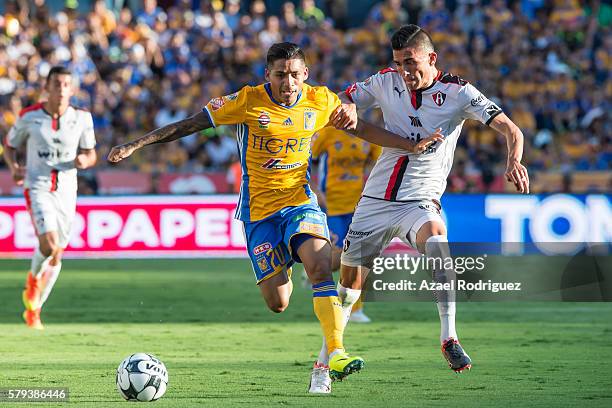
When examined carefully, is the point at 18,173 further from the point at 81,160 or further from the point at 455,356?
the point at 455,356

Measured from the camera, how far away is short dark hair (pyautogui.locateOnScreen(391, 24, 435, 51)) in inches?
327

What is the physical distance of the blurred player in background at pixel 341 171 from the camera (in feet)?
41.8

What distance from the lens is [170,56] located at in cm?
2528

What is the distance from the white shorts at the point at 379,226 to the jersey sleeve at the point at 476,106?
72cm

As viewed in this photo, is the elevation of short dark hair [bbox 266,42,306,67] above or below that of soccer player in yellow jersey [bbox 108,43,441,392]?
above

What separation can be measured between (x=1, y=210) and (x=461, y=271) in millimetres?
8257

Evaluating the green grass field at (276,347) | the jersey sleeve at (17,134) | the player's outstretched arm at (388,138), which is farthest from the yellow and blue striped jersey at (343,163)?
the player's outstretched arm at (388,138)

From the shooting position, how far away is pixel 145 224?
1888 centimetres

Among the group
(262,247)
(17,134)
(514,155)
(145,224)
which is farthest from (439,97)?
(145,224)

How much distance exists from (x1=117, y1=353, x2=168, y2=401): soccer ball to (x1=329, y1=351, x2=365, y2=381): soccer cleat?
3.59ft

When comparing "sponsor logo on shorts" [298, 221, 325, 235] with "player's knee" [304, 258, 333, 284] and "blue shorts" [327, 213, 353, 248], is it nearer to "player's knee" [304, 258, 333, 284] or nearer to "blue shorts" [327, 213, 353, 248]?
"player's knee" [304, 258, 333, 284]

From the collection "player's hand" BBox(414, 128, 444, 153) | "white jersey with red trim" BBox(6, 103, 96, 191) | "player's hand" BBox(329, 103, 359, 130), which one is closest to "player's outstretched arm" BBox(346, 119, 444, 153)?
"player's hand" BBox(414, 128, 444, 153)

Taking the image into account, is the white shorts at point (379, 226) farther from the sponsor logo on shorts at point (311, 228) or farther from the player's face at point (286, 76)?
the player's face at point (286, 76)

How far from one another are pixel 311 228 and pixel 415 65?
138cm
